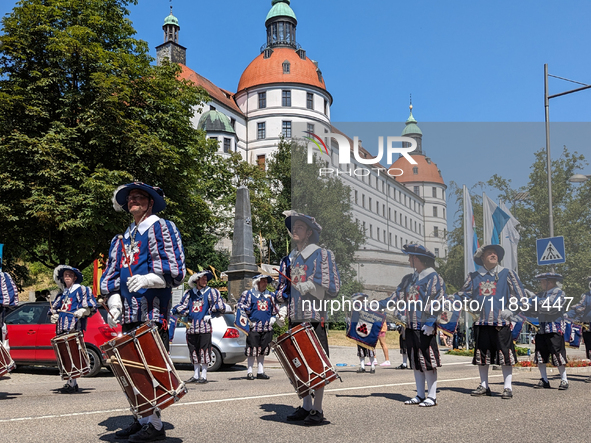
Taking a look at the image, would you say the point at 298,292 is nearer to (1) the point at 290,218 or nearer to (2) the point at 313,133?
(1) the point at 290,218

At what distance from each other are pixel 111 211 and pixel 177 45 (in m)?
66.6

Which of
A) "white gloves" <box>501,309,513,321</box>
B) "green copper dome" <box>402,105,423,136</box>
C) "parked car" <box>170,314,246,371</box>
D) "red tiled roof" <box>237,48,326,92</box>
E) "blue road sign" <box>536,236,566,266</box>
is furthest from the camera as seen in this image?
"red tiled roof" <box>237,48,326,92</box>

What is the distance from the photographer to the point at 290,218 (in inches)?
272

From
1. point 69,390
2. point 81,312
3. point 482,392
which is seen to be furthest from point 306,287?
point 69,390

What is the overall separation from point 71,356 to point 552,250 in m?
9.13

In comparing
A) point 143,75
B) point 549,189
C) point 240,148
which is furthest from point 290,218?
point 240,148

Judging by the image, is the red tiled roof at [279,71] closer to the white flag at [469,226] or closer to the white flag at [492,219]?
the white flag at [492,219]

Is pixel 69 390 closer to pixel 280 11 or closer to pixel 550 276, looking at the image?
pixel 550 276

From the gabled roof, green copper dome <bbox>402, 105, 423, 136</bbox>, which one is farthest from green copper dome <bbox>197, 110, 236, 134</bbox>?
green copper dome <bbox>402, 105, 423, 136</bbox>

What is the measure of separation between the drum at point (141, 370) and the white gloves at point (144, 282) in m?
0.33

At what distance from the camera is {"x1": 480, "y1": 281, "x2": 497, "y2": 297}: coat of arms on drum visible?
894cm

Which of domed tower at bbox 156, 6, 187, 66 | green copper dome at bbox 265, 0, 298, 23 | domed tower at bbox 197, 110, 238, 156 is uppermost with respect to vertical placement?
green copper dome at bbox 265, 0, 298, 23

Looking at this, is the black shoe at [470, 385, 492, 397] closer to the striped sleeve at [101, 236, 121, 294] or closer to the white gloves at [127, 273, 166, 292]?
the white gloves at [127, 273, 166, 292]

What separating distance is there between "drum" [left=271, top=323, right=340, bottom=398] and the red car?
22.6 feet
